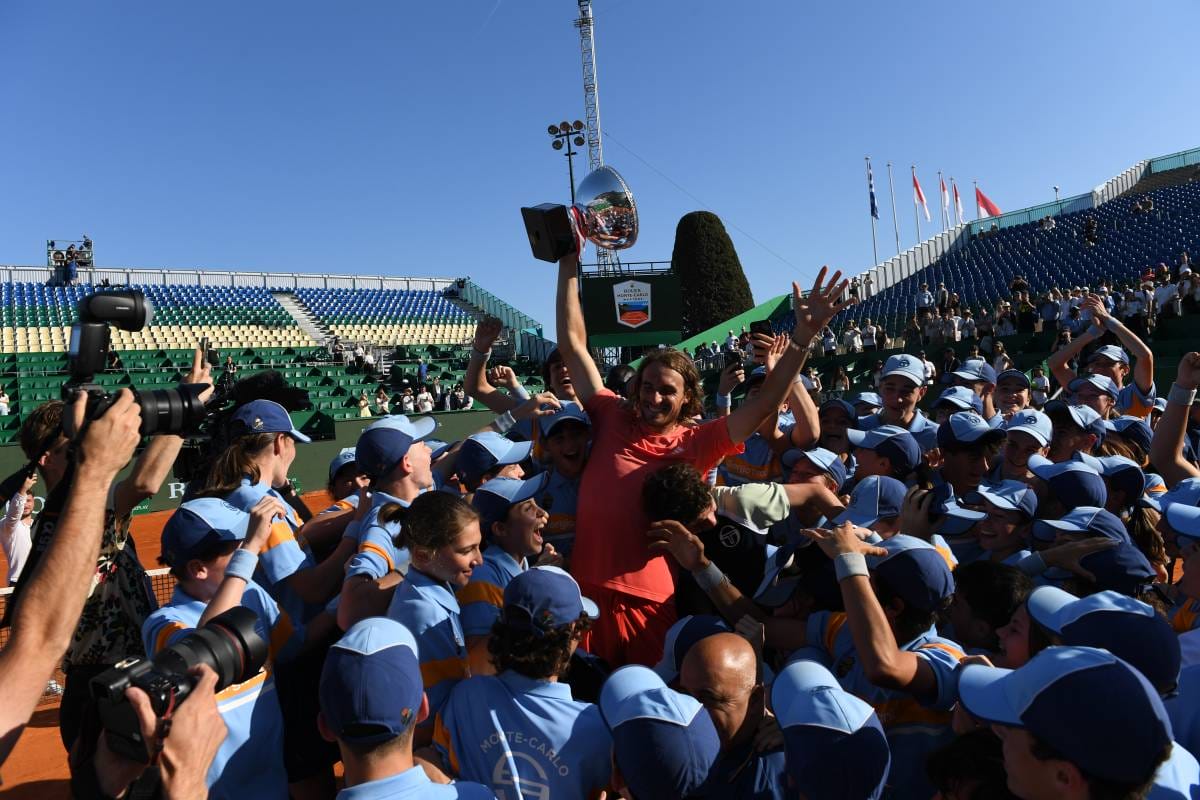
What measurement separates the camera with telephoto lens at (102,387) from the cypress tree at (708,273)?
1719 inches

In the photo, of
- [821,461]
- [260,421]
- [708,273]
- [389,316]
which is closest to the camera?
[260,421]

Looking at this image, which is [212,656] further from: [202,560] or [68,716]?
[68,716]

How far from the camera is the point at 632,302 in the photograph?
83.3ft

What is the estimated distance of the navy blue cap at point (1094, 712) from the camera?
1.50 metres

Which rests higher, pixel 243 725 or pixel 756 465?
pixel 756 465

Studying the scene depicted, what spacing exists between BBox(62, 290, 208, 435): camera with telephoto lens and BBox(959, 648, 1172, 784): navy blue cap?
216cm

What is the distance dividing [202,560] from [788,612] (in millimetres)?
2092

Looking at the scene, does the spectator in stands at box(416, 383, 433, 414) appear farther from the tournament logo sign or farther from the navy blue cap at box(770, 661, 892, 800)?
the navy blue cap at box(770, 661, 892, 800)

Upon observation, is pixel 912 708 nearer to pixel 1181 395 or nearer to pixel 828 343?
pixel 1181 395

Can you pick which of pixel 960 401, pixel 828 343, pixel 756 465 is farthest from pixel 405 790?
pixel 828 343

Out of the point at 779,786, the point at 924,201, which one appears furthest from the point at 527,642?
the point at 924,201

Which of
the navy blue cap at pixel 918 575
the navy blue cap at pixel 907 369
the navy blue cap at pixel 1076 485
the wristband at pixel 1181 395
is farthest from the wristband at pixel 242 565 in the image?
the wristband at pixel 1181 395

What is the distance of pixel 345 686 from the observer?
196 centimetres

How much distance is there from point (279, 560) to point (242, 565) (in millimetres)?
448
